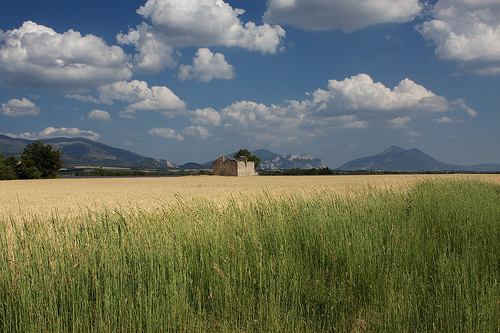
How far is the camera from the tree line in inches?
2228

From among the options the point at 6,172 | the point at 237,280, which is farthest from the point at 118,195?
the point at 6,172

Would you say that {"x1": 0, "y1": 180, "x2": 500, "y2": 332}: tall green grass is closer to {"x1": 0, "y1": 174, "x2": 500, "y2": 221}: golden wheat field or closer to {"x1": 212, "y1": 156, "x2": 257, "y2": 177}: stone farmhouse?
{"x1": 0, "y1": 174, "x2": 500, "y2": 221}: golden wheat field

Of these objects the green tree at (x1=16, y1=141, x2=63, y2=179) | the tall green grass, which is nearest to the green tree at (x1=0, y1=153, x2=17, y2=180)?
the green tree at (x1=16, y1=141, x2=63, y2=179)

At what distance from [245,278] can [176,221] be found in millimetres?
1923

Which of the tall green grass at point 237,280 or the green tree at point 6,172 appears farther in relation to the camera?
the green tree at point 6,172

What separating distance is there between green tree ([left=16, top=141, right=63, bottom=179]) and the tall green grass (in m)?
62.9

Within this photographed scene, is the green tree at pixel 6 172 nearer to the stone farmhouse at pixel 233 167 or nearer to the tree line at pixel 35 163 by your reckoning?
the tree line at pixel 35 163

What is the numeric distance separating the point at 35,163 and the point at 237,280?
222 feet

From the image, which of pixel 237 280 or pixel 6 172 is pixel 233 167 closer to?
pixel 6 172

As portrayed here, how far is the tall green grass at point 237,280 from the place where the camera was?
3518 mm

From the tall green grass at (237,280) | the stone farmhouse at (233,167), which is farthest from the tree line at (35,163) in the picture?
the tall green grass at (237,280)

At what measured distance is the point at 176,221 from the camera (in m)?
5.65

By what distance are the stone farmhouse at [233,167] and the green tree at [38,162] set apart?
31.9m

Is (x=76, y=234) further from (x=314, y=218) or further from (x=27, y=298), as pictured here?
(x=314, y=218)
